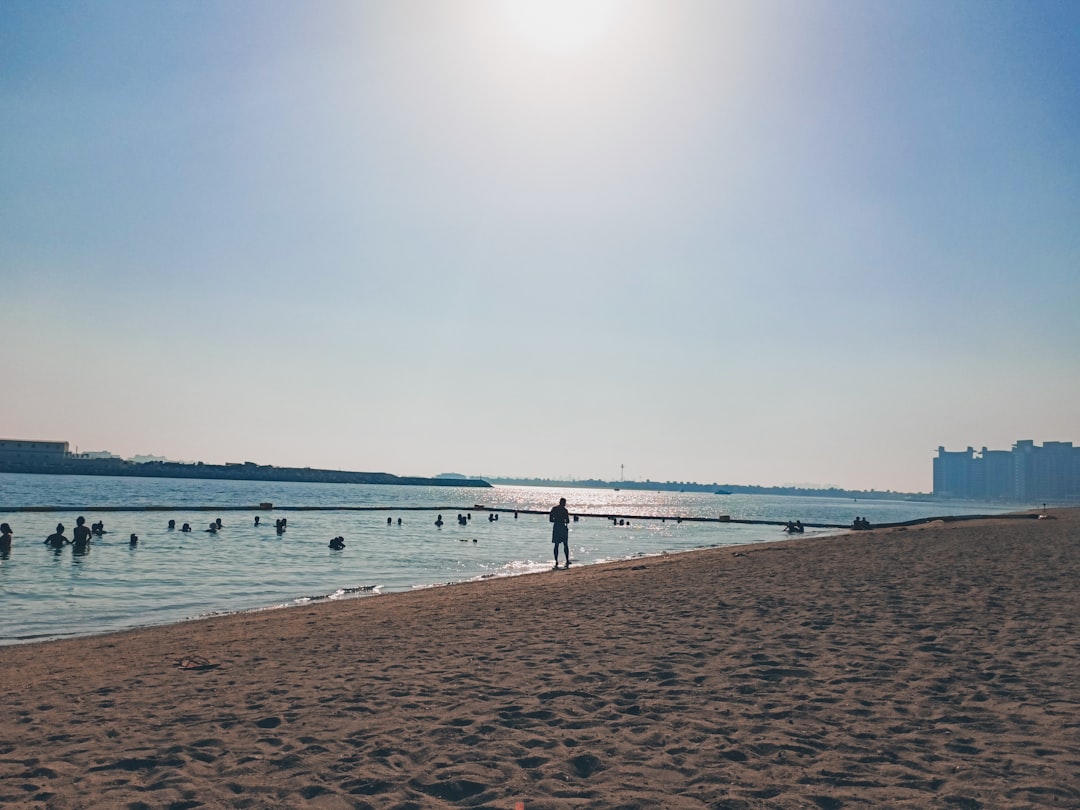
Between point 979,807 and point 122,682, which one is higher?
point 979,807

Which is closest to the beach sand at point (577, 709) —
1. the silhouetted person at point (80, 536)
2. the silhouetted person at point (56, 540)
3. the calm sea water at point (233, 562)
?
the calm sea water at point (233, 562)

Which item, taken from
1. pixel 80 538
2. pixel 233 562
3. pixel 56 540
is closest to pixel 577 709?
pixel 233 562

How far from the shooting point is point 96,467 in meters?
182

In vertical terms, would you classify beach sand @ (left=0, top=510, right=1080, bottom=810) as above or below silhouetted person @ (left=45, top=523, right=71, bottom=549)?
above

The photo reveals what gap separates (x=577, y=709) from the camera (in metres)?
7.48

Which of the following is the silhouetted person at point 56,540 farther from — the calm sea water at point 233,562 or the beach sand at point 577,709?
the beach sand at point 577,709

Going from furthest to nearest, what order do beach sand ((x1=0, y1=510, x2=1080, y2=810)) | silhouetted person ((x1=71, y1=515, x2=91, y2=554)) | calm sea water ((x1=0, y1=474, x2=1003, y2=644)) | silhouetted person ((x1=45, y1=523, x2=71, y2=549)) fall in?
silhouetted person ((x1=45, y1=523, x2=71, y2=549)), silhouetted person ((x1=71, y1=515, x2=91, y2=554)), calm sea water ((x1=0, y1=474, x2=1003, y2=644)), beach sand ((x1=0, y1=510, x2=1080, y2=810))

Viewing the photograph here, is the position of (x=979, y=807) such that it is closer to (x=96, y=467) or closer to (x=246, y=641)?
(x=246, y=641)

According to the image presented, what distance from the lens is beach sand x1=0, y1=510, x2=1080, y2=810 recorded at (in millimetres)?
5531

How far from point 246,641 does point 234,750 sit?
6357 millimetres

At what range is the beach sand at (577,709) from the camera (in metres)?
5.53

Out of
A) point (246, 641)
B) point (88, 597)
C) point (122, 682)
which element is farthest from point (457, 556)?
point (122, 682)

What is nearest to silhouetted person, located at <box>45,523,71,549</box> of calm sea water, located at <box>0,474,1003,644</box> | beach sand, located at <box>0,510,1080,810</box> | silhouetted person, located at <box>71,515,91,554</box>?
calm sea water, located at <box>0,474,1003,644</box>

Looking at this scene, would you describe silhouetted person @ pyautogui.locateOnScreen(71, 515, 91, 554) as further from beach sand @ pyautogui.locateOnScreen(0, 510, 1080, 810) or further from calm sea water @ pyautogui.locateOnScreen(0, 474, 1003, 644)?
beach sand @ pyautogui.locateOnScreen(0, 510, 1080, 810)
